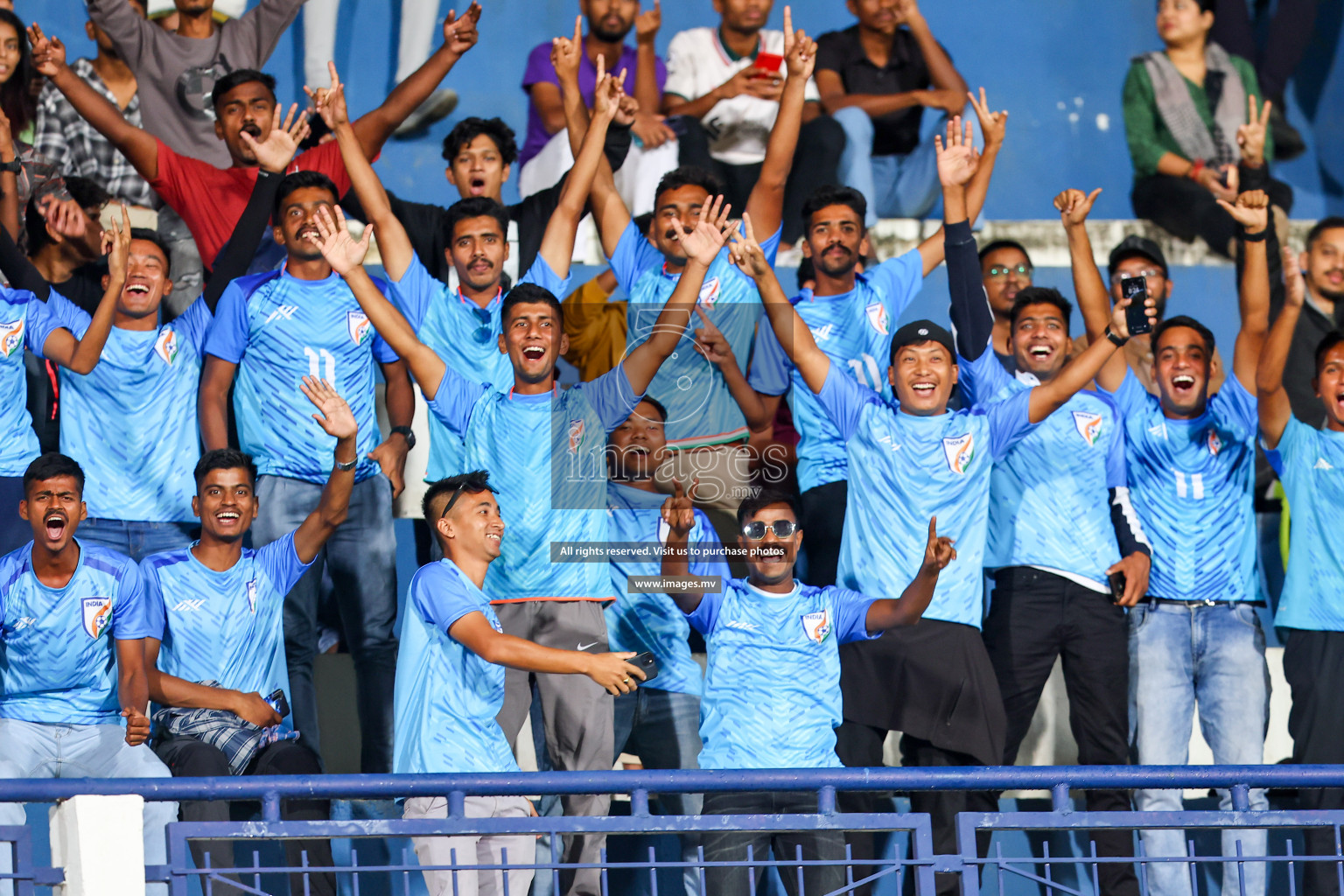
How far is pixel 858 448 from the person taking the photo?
5.54 meters

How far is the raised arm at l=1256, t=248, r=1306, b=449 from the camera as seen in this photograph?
232 inches

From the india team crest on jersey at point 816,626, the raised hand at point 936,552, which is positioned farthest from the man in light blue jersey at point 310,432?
the raised hand at point 936,552

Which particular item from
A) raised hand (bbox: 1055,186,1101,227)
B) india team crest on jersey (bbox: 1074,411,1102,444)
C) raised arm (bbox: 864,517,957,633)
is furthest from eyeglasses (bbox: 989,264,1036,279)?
raised arm (bbox: 864,517,957,633)

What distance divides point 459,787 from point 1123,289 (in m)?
2.88

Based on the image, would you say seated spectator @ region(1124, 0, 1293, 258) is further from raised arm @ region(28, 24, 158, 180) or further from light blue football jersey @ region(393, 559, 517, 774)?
light blue football jersey @ region(393, 559, 517, 774)

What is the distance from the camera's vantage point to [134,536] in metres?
5.68

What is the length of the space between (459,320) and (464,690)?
1638 millimetres

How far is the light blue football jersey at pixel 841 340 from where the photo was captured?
591 cm

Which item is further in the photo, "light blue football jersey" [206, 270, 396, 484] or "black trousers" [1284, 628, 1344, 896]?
"light blue football jersey" [206, 270, 396, 484]

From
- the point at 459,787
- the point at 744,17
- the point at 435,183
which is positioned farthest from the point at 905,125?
the point at 459,787

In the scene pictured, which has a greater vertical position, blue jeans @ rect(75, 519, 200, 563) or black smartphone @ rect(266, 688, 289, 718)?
blue jeans @ rect(75, 519, 200, 563)

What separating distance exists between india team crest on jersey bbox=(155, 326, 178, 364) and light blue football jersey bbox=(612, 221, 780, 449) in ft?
5.41

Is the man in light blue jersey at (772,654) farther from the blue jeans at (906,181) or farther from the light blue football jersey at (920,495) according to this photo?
the blue jeans at (906,181)

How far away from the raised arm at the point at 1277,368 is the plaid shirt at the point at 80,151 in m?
4.55
